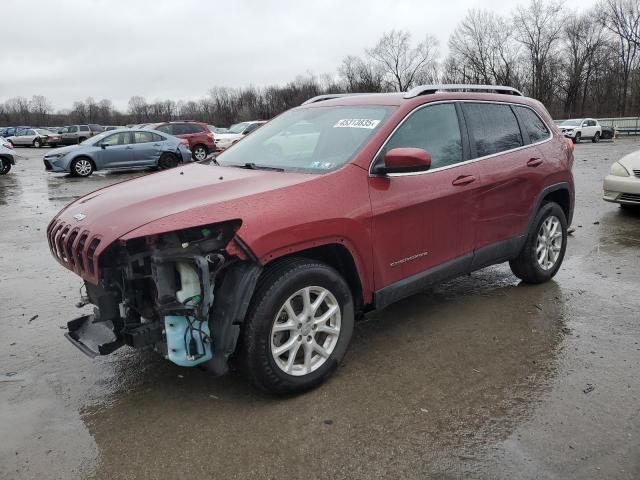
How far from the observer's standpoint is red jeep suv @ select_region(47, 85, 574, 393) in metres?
2.92

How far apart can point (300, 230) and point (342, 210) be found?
13.9 inches

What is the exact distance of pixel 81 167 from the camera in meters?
17.5

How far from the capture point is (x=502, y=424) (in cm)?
299

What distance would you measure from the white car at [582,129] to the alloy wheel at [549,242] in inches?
1256

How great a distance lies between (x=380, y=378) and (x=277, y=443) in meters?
0.94

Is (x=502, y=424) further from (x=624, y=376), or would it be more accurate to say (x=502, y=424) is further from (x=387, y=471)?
(x=624, y=376)

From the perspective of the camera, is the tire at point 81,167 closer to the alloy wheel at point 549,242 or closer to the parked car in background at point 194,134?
the parked car in background at point 194,134

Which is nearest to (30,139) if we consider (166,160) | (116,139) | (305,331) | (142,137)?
(116,139)

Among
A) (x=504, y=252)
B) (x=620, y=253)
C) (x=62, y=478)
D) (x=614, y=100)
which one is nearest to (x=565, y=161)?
(x=504, y=252)

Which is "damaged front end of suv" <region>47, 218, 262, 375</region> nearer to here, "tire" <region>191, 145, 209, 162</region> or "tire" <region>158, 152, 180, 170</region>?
"tire" <region>158, 152, 180, 170</region>

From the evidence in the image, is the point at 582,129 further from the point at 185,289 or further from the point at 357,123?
the point at 185,289

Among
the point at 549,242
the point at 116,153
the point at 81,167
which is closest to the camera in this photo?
the point at 549,242

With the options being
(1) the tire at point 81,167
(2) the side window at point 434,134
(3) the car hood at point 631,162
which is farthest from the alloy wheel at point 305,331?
(1) the tire at point 81,167

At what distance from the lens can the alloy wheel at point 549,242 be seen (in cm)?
514
